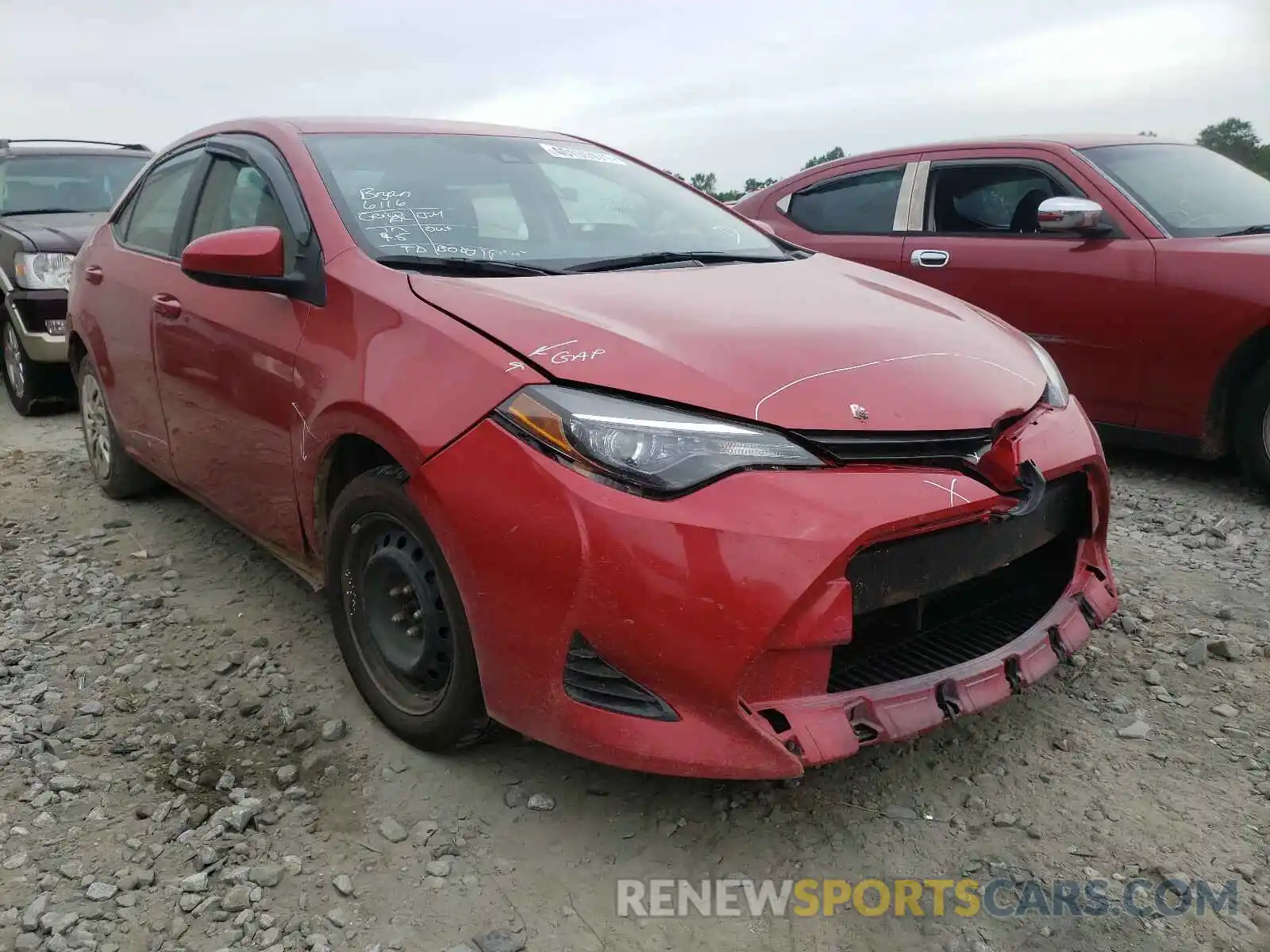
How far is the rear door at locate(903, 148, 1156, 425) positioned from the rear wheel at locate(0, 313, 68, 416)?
5.15m

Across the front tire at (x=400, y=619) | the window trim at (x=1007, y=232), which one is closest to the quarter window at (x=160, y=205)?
the front tire at (x=400, y=619)

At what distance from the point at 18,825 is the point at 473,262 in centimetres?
164

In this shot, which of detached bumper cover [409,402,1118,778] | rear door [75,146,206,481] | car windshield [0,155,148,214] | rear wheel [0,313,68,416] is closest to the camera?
detached bumper cover [409,402,1118,778]

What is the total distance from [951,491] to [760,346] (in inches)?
19.5

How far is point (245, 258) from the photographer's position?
2553 mm

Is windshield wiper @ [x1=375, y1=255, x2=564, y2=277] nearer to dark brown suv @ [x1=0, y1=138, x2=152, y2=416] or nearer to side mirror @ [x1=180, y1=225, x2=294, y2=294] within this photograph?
side mirror @ [x1=180, y1=225, x2=294, y2=294]

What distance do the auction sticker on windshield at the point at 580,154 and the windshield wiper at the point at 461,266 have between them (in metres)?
0.95

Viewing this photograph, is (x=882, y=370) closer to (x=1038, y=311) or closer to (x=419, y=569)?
(x=419, y=569)

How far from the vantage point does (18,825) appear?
2.21m

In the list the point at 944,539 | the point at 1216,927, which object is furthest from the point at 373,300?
the point at 1216,927

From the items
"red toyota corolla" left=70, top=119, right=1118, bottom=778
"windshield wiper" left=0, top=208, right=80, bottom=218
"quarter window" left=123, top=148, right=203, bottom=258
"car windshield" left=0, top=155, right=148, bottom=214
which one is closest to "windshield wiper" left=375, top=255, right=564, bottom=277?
"red toyota corolla" left=70, top=119, right=1118, bottom=778

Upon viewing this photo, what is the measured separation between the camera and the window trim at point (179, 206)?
3.44 meters

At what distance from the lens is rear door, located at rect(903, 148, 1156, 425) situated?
4379mm

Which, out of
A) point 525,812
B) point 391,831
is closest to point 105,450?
point 391,831
